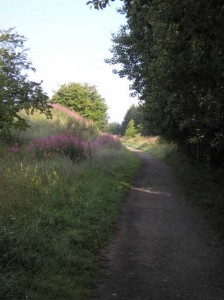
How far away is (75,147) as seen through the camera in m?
16.2

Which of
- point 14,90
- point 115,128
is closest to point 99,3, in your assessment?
point 14,90

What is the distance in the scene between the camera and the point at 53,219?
8281 mm

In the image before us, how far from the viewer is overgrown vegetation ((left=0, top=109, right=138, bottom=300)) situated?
569cm

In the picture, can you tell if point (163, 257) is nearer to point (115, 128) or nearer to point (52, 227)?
point (52, 227)

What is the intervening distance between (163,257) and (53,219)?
239cm

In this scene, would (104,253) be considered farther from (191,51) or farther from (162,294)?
(191,51)

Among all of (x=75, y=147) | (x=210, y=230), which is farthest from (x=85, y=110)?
(x=210, y=230)

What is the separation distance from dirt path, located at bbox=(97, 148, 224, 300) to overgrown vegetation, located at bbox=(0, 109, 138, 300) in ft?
1.25

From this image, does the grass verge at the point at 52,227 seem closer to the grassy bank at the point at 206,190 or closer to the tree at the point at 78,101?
the grassy bank at the point at 206,190

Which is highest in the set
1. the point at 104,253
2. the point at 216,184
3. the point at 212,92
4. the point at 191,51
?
the point at 191,51

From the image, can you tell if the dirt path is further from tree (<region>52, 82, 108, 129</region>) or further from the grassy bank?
tree (<region>52, 82, 108, 129</region>)

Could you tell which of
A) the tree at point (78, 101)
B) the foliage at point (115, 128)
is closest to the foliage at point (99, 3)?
the tree at point (78, 101)

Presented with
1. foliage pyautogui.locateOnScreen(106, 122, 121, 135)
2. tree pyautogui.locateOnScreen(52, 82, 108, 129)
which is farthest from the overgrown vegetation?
foliage pyautogui.locateOnScreen(106, 122, 121, 135)

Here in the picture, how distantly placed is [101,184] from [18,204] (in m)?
5.23
